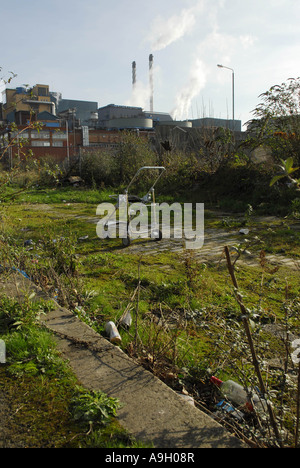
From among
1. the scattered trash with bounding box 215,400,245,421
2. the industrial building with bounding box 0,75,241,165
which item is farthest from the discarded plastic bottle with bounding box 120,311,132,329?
the industrial building with bounding box 0,75,241,165

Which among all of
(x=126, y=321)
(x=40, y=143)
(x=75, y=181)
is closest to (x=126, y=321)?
(x=126, y=321)

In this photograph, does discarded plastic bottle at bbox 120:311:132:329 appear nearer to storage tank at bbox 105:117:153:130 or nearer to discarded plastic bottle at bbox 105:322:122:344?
discarded plastic bottle at bbox 105:322:122:344

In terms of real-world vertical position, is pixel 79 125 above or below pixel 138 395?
above

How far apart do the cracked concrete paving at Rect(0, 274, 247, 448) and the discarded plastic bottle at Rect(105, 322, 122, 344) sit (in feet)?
0.78

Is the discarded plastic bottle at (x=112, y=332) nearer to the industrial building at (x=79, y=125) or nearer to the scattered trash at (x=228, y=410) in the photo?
the scattered trash at (x=228, y=410)

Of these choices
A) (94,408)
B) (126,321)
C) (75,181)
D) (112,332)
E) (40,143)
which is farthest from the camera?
(40,143)

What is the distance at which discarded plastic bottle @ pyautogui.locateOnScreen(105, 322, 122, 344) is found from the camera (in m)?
3.10

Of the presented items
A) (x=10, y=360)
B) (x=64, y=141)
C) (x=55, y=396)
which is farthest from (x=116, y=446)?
(x=64, y=141)

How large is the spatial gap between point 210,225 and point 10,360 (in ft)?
22.2

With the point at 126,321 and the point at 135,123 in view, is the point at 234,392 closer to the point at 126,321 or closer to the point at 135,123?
the point at 126,321

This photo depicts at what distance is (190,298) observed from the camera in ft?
13.3

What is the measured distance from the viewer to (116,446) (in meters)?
1.77

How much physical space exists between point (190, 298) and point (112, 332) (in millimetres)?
1177
